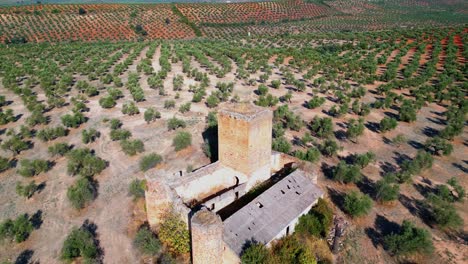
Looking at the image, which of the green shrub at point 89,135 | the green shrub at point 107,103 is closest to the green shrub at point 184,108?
the green shrub at point 107,103

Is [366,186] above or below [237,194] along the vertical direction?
below

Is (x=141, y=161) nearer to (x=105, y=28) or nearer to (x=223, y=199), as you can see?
(x=223, y=199)

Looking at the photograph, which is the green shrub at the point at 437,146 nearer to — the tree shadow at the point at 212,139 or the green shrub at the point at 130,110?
the tree shadow at the point at 212,139

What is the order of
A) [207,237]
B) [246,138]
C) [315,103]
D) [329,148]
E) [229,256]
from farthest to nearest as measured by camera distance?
[315,103], [329,148], [246,138], [229,256], [207,237]

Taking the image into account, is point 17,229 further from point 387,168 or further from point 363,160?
point 387,168

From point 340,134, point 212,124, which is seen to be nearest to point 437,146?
point 340,134

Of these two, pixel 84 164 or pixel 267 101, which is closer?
pixel 84 164

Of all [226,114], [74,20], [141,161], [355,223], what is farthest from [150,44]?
[355,223]

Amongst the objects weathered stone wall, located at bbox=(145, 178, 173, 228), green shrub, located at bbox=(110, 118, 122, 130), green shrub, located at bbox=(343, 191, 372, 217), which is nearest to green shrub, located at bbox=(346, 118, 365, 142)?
green shrub, located at bbox=(343, 191, 372, 217)
